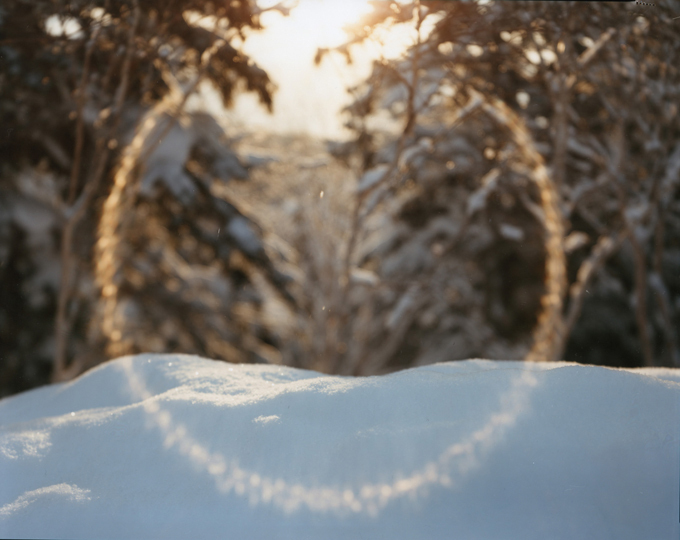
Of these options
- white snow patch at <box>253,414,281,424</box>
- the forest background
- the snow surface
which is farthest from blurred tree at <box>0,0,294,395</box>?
white snow patch at <box>253,414,281,424</box>

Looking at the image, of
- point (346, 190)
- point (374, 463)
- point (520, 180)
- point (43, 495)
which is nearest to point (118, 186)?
point (43, 495)

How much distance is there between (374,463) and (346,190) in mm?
3971

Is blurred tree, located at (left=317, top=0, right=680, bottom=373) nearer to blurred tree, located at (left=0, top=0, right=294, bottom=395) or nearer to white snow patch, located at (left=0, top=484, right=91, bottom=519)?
blurred tree, located at (left=0, top=0, right=294, bottom=395)

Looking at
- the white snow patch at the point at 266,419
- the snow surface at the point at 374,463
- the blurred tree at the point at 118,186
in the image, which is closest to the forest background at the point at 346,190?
the blurred tree at the point at 118,186

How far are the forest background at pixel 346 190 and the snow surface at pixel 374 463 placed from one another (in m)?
1.35

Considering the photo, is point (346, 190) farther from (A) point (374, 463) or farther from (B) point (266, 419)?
(A) point (374, 463)

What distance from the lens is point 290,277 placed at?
3.76 metres

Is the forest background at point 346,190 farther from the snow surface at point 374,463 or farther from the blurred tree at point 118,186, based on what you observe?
the snow surface at point 374,463

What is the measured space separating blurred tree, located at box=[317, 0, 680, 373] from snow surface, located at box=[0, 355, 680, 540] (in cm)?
146

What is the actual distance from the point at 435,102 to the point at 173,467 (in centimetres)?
260

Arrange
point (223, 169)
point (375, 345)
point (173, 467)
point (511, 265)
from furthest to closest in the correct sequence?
point (375, 345), point (511, 265), point (223, 169), point (173, 467)

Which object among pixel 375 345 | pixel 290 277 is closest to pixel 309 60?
Answer: pixel 290 277

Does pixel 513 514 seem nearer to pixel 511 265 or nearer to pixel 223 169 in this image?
pixel 223 169

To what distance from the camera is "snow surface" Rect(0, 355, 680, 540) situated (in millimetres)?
786
